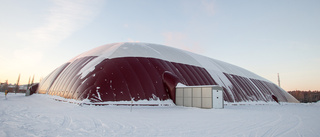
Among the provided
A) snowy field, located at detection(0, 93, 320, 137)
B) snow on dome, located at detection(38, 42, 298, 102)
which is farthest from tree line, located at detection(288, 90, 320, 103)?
snowy field, located at detection(0, 93, 320, 137)

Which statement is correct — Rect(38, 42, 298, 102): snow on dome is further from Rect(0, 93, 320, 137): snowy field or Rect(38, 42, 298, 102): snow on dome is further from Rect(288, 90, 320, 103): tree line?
Rect(288, 90, 320, 103): tree line

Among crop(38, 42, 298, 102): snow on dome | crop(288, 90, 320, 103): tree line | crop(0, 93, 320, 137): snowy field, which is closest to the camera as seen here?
crop(0, 93, 320, 137): snowy field

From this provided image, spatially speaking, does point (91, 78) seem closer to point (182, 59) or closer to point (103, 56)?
point (103, 56)

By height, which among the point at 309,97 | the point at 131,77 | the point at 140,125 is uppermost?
the point at 131,77

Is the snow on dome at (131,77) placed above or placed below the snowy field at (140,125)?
above

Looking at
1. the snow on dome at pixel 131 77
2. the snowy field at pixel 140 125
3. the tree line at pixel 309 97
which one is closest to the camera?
the snowy field at pixel 140 125

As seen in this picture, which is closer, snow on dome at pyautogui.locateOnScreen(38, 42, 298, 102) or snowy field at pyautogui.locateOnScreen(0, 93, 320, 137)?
snowy field at pyautogui.locateOnScreen(0, 93, 320, 137)

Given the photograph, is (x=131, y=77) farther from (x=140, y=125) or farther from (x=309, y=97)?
(x=309, y=97)

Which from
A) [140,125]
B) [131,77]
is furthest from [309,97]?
[140,125]

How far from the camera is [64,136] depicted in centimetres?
745

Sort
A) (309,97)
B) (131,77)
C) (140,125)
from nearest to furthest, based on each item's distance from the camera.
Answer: (140,125), (131,77), (309,97)

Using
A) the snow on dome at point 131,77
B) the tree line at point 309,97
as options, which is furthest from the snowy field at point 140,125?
the tree line at point 309,97

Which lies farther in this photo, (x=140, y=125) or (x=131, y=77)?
(x=131, y=77)

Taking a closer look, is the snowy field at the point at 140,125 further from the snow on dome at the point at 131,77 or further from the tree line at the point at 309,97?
the tree line at the point at 309,97
